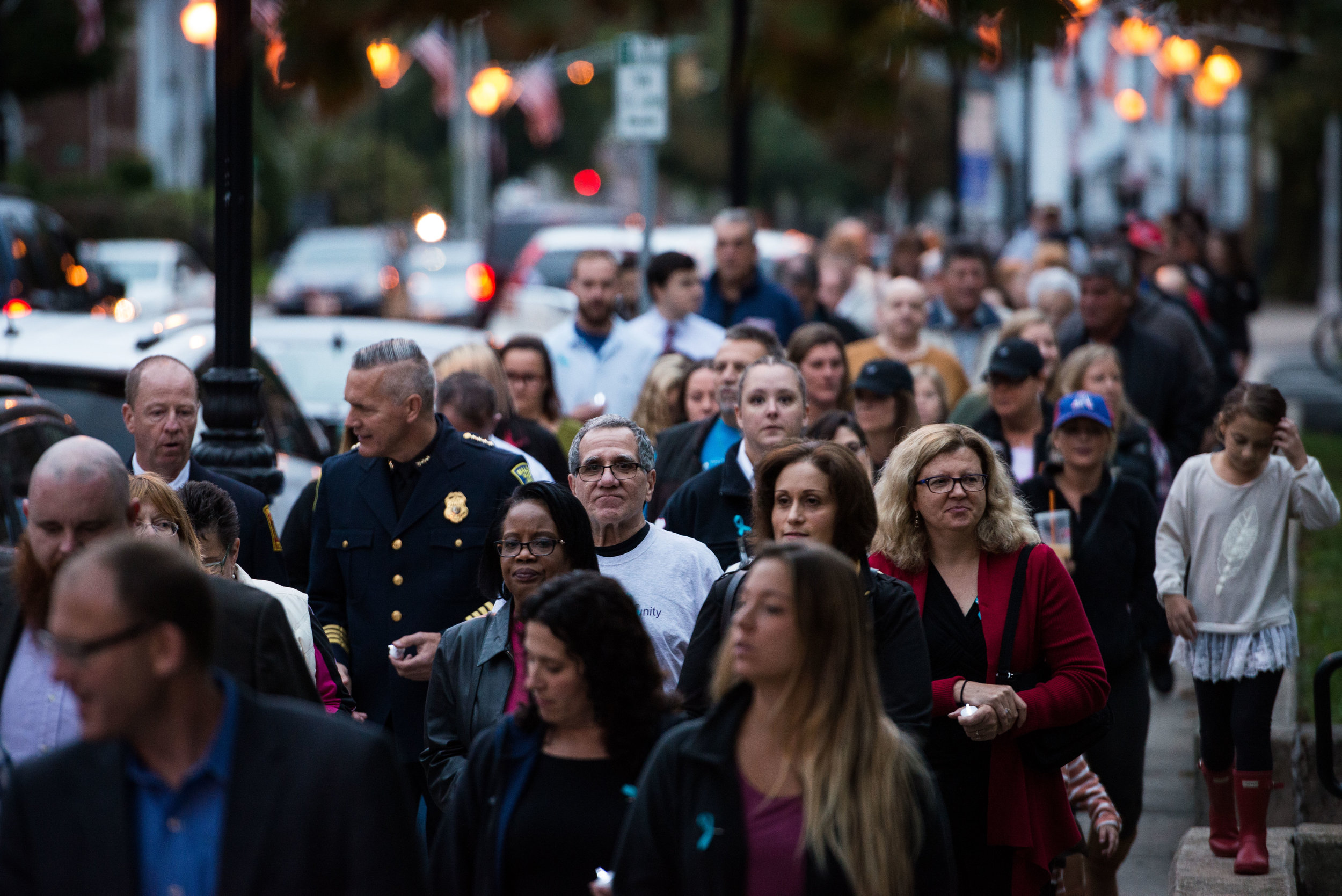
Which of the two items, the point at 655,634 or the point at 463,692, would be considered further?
the point at 655,634

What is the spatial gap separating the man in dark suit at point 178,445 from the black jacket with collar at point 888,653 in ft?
6.25

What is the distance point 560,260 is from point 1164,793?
1563 centimetres

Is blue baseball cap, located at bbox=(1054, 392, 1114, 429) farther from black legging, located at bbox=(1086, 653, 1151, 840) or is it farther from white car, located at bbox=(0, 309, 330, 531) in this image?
white car, located at bbox=(0, 309, 330, 531)

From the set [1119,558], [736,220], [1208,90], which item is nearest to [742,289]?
[736,220]

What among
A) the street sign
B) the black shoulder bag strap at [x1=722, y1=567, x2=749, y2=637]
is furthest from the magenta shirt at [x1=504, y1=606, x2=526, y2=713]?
the street sign

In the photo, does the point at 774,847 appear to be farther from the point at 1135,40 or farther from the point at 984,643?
the point at 1135,40

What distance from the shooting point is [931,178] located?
60.8 metres

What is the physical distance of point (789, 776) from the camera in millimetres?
3596

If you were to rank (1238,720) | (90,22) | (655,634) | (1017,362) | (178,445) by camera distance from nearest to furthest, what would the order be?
1. (655,634)
2. (178,445)
3. (1238,720)
4. (1017,362)
5. (90,22)

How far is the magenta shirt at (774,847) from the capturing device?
354 cm

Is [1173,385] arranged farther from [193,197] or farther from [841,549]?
[193,197]

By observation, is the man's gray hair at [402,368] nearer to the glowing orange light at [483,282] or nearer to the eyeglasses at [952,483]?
the eyeglasses at [952,483]

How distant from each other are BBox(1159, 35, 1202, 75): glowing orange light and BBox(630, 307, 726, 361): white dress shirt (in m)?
18.0

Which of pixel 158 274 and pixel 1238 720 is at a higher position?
pixel 158 274
